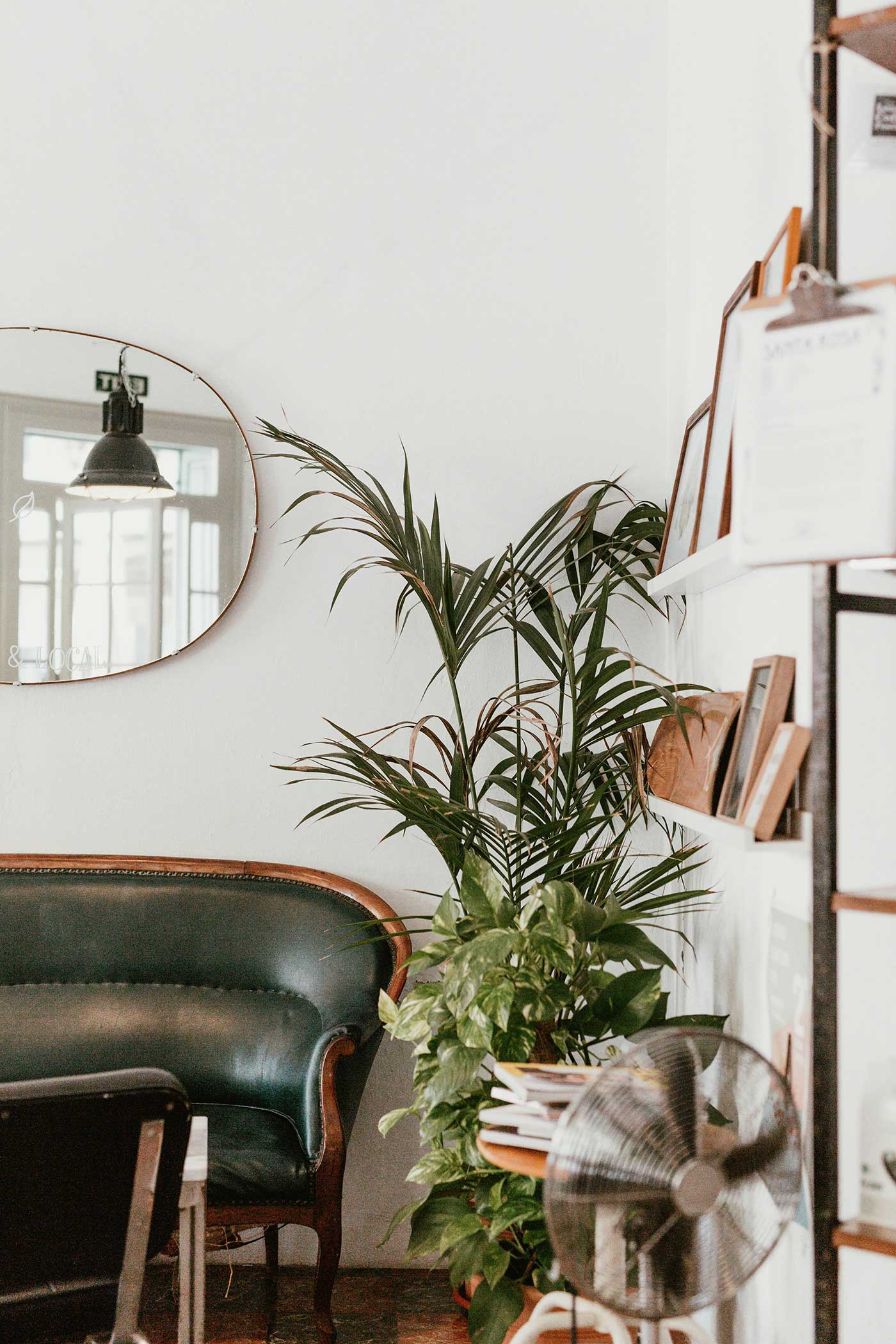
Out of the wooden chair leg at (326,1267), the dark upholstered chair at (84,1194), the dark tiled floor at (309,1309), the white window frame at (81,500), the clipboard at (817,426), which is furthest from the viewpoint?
the white window frame at (81,500)

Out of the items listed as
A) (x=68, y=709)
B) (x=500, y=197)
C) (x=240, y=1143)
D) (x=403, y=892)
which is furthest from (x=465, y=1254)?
(x=500, y=197)

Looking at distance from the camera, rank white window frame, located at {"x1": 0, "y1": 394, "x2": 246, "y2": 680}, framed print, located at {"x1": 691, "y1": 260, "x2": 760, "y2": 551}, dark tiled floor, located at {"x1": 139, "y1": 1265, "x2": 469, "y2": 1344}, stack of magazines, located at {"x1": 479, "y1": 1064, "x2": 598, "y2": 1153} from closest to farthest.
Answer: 1. stack of magazines, located at {"x1": 479, "y1": 1064, "x2": 598, "y2": 1153}
2. framed print, located at {"x1": 691, "y1": 260, "x2": 760, "y2": 551}
3. dark tiled floor, located at {"x1": 139, "y1": 1265, "x2": 469, "y2": 1344}
4. white window frame, located at {"x1": 0, "y1": 394, "x2": 246, "y2": 680}

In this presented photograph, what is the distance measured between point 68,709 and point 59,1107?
5.57 ft

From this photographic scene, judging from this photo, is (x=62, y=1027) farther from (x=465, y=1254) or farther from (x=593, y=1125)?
(x=593, y=1125)

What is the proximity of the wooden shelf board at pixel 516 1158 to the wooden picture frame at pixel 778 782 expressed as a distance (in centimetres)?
59

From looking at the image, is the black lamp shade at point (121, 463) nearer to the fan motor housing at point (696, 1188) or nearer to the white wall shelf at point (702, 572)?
the white wall shelf at point (702, 572)

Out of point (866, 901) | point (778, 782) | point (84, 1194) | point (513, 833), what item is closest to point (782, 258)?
point (778, 782)

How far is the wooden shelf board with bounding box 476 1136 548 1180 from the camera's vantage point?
1.57 meters

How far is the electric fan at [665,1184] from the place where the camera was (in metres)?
1.30

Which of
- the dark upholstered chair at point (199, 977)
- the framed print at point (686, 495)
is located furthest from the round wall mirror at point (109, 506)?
the framed print at point (686, 495)

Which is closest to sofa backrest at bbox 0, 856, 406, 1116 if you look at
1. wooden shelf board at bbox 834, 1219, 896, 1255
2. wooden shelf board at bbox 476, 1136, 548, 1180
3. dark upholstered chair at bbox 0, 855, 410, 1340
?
dark upholstered chair at bbox 0, 855, 410, 1340

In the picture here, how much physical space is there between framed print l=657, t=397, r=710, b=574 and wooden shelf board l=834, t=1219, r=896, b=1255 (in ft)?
4.70

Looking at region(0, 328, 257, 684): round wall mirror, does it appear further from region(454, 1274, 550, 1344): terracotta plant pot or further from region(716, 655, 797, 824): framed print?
region(454, 1274, 550, 1344): terracotta plant pot

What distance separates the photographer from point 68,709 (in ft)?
9.89
